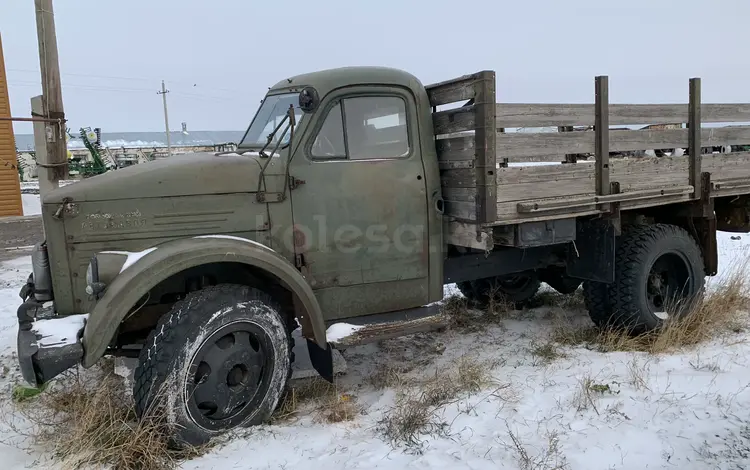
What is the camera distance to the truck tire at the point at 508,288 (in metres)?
6.24

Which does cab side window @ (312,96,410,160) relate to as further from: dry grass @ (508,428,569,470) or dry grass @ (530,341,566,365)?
dry grass @ (508,428,569,470)

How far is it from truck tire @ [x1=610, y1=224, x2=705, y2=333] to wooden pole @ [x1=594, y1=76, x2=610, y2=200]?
0.73 metres

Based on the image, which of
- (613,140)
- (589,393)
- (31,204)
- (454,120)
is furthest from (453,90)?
(31,204)

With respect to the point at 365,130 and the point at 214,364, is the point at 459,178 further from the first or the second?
the point at 214,364

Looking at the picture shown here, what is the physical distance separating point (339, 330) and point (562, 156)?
208 centimetres

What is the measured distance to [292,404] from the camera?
3816 mm

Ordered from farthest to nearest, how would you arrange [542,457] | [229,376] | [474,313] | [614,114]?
1. [474,313]
2. [614,114]
3. [229,376]
4. [542,457]

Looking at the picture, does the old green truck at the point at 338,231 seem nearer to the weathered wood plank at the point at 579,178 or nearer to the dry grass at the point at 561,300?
the weathered wood plank at the point at 579,178

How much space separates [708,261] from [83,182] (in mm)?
5137

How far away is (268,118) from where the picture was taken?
4.49 metres

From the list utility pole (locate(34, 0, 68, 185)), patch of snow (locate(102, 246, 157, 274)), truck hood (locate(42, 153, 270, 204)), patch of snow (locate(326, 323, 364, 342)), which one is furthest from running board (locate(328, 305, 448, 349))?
utility pole (locate(34, 0, 68, 185))

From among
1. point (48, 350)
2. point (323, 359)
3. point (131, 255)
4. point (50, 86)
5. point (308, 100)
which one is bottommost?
point (323, 359)

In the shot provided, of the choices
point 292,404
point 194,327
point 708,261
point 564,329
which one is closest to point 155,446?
point 194,327

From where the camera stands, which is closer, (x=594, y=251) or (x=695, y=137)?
(x=594, y=251)
